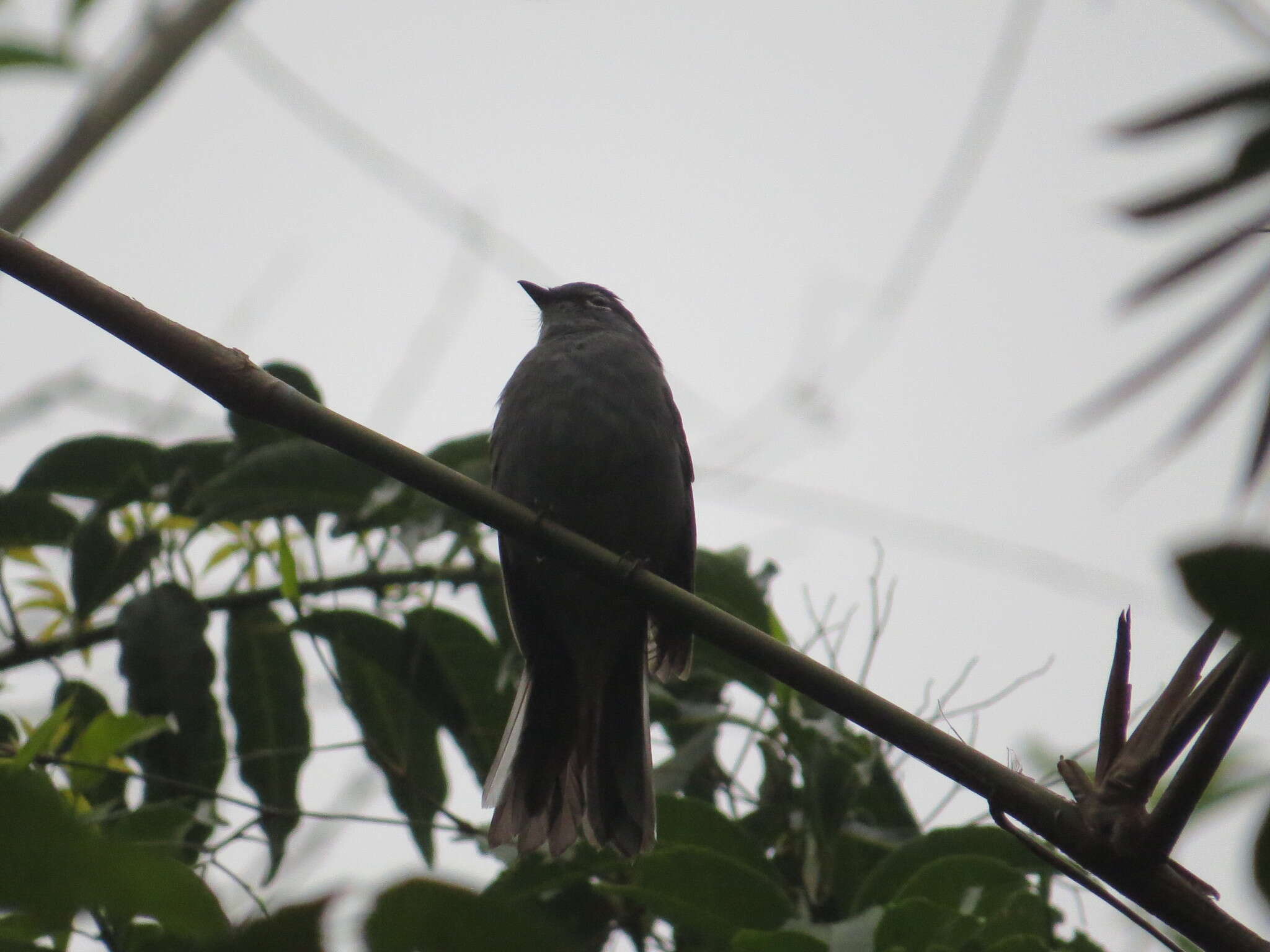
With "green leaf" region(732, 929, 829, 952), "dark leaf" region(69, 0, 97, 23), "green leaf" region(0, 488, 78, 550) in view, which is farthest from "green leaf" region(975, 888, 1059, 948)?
"dark leaf" region(69, 0, 97, 23)

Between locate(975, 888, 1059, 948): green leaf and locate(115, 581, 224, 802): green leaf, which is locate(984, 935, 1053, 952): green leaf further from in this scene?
locate(115, 581, 224, 802): green leaf

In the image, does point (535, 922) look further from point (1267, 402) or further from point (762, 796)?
point (762, 796)

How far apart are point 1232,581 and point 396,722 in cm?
347

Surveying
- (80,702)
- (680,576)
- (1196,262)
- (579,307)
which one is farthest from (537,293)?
(1196,262)

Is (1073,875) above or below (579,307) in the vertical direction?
below

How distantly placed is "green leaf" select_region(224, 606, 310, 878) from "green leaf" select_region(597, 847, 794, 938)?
1.19m

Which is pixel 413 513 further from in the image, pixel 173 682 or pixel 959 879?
pixel 959 879

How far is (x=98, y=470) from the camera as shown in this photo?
3891mm

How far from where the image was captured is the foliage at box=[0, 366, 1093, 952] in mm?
3055

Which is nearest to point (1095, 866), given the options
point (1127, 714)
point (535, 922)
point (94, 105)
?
point (1127, 714)

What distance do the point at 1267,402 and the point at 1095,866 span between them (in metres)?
1.22

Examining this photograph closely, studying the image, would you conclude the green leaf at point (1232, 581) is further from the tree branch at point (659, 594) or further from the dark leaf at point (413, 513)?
the dark leaf at point (413, 513)

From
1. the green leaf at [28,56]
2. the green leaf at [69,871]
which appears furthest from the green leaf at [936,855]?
the green leaf at [28,56]

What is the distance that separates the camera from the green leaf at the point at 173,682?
141 inches
